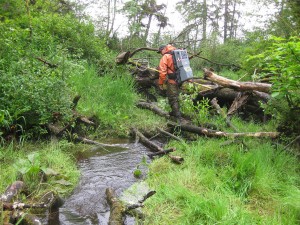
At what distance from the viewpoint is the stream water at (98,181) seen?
3.07 m

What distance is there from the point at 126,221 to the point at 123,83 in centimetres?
559

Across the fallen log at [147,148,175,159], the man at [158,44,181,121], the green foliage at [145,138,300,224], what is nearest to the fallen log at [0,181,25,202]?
the green foliage at [145,138,300,224]

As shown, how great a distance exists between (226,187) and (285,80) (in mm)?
1799

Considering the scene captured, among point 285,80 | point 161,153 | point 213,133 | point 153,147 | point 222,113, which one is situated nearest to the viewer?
point 285,80

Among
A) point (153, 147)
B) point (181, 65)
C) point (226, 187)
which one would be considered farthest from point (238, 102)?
point (226, 187)

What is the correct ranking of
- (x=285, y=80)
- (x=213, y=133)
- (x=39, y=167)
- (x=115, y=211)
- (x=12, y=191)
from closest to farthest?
(x=12, y=191) < (x=115, y=211) < (x=39, y=167) < (x=285, y=80) < (x=213, y=133)

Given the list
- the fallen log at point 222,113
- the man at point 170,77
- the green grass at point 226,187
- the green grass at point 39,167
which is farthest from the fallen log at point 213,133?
the green grass at point 39,167

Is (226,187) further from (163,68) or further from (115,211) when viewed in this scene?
(163,68)

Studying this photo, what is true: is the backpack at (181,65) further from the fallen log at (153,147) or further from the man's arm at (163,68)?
the fallen log at (153,147)

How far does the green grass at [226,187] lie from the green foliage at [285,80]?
549mm

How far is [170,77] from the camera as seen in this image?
672 cm

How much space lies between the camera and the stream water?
3.07m

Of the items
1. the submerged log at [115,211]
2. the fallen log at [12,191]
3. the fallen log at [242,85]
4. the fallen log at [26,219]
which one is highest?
the fallen log at [242,85]

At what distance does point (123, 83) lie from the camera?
8211 mm
